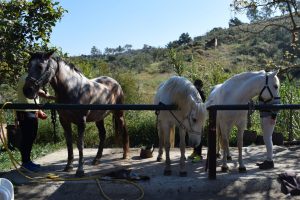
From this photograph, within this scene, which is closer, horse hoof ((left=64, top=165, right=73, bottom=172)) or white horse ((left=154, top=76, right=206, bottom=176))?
white horse ((left=154, top=76, right=206, bottom=176))

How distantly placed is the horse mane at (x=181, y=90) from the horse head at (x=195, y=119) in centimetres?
8

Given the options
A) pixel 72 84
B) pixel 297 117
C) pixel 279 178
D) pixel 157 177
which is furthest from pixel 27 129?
pixel 297 117

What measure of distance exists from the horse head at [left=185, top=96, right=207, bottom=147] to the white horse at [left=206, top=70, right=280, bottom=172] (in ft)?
2.60

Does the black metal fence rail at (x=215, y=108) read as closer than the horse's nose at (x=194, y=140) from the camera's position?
Yes

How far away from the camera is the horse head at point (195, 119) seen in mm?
6012

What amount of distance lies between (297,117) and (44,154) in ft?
22.8

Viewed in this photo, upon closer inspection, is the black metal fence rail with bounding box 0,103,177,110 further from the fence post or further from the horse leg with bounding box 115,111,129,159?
the horse leg with bounding box 115,111,129,159

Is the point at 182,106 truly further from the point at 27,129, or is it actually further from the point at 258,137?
the point at 258,137

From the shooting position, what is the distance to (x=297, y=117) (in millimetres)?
11844

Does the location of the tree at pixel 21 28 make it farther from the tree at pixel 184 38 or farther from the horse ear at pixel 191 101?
the tree at pixel 184 38

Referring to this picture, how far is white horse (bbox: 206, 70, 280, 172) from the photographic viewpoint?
6492 millimetres

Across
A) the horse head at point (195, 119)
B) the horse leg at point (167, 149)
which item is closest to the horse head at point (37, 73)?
the horse leg at point (167, 149)

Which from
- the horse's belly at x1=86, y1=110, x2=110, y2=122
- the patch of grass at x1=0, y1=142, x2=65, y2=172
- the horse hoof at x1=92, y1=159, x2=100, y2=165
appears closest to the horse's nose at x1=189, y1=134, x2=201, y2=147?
the horse's belly at x1=86, y1=110, x2=110, y2=122

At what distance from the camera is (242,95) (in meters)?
6.62
